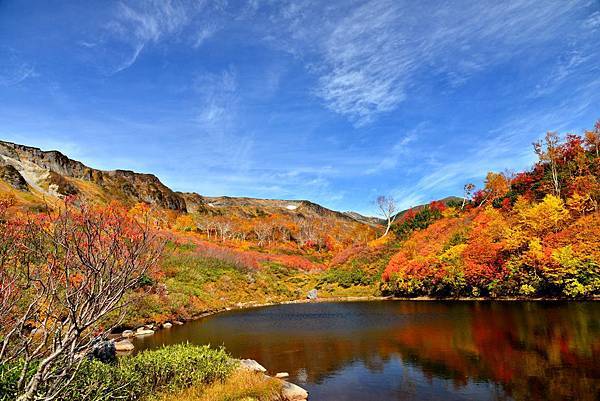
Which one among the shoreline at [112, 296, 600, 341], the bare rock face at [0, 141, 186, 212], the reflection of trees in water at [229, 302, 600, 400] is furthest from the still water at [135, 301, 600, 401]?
the bare rock face at [0, 141, 186, 212]

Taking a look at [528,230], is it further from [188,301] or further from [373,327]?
[188,301]

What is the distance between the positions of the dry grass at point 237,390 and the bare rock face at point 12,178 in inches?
3503

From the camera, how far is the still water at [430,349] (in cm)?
1457

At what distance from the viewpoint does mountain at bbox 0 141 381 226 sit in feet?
276

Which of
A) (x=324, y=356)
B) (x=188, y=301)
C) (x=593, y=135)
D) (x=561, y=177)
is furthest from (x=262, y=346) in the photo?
(x=593, y=135)

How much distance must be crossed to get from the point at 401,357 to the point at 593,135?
56441 millimetres

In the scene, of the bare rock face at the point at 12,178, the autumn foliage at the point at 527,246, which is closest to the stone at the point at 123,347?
the autumn foliage at the point at 527,246

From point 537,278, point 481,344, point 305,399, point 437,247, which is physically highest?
point 437,247

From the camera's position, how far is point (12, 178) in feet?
272

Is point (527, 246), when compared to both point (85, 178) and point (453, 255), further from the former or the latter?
point (85, 178)

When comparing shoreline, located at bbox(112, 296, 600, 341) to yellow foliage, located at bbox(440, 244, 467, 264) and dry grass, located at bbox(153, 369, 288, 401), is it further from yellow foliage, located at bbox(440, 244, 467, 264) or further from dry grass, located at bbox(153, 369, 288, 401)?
dry grass, located at bbox(153, 369, 288, 401)

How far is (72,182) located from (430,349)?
120316mm

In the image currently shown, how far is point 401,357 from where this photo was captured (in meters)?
19.7

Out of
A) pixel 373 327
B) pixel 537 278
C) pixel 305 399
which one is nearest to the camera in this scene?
pixel 305 399
